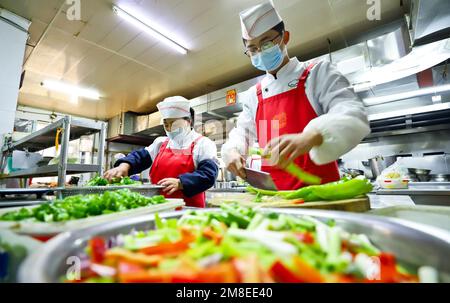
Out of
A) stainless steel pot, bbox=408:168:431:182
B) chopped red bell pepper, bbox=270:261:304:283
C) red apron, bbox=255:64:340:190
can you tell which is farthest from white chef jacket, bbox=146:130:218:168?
stainless steel pot, bbox=408:168:431:182

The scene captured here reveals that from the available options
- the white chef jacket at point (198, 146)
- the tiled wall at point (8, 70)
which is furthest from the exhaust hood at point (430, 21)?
the tiled wall at point (8, 70)

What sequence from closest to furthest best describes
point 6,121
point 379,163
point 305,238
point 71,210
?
point 305,238
point 71,210
point 6,121
point 379,163

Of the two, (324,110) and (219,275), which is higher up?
(324,110)

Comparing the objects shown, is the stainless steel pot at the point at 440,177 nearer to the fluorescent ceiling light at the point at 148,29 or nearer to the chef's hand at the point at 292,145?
the chef's hand at the point at 292,145

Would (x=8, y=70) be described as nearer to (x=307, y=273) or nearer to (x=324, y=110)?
(x=324, y=110)

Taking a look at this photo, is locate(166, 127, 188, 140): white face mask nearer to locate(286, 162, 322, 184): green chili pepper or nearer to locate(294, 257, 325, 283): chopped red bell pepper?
locate(286, 162, 322, 184): green chili pepper

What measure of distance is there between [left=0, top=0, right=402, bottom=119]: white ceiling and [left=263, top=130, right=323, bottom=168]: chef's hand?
2681 mm

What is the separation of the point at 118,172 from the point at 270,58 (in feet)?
4.84

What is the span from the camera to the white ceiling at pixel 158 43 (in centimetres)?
303

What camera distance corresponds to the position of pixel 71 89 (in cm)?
544

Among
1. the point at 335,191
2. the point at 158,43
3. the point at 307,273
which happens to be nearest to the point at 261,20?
the point at 335,191

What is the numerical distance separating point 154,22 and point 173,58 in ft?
3.33

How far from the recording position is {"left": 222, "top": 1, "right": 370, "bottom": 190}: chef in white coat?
0.98 metres
